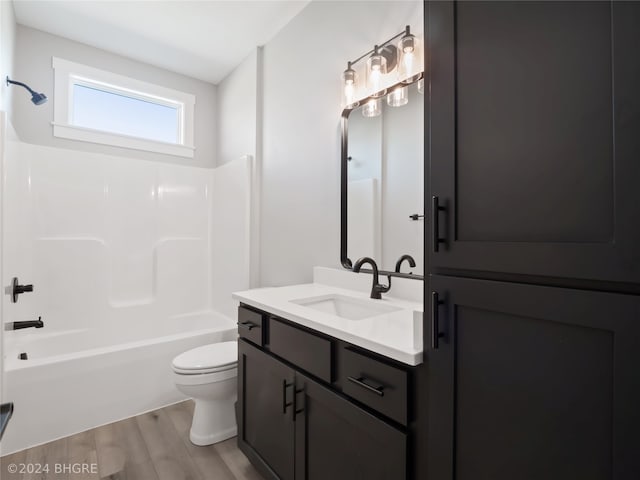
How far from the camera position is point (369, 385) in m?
0.99

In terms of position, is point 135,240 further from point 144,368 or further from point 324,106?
point 324,106

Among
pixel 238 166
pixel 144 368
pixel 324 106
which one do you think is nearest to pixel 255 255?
pixel 238 166

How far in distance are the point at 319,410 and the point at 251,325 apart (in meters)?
0.57

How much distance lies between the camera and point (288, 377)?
1332 millimetres

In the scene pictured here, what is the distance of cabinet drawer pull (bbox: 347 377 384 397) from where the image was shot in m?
0.96

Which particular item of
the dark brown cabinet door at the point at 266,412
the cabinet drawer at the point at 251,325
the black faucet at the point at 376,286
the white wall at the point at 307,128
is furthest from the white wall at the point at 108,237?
the black faucet at the point at 376,286

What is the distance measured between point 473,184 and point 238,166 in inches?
93.2

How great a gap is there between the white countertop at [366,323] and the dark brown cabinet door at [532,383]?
8 cm

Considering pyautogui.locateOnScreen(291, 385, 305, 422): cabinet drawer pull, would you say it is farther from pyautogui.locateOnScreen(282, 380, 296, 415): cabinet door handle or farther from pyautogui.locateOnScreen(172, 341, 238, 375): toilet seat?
pyautogui.locateOnScreen(172, 341, 238, 375): toilet seat

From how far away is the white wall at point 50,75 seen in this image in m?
2.48

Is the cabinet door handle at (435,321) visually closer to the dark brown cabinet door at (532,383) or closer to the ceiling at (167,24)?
the dark brown cabinet door at (532,383)

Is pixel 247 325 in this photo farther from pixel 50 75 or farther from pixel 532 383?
pixel 50 75

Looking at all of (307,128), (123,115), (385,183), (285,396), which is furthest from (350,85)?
(123,115)

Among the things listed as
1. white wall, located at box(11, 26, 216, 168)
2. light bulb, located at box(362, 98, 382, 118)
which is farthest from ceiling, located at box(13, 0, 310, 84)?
light bulb, located at box(362, 98, 382, 118)
